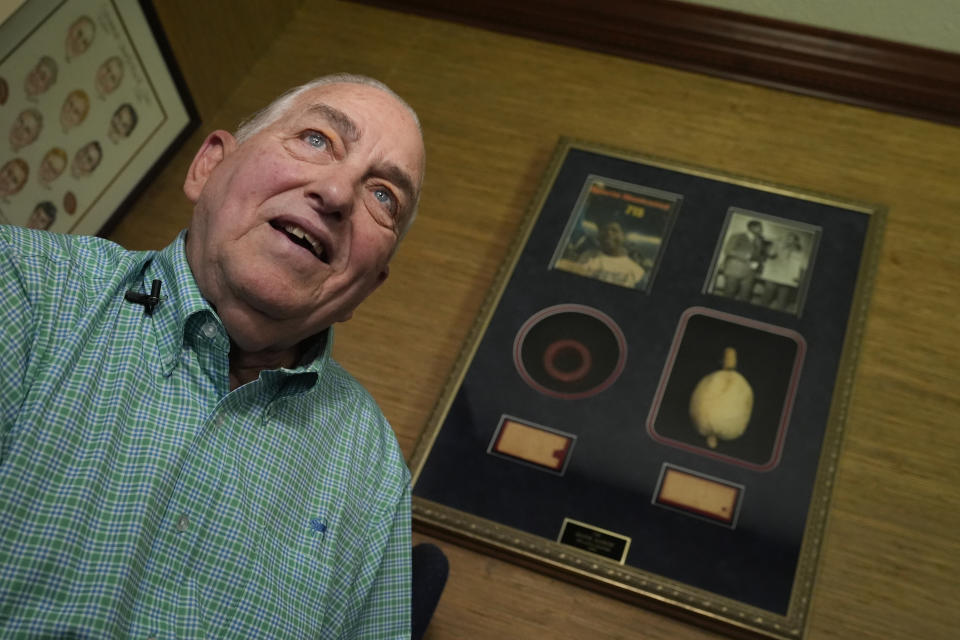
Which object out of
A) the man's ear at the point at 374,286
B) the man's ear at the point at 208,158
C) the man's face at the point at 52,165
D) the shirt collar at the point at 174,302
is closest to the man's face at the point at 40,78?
the man's face at the point at 52,165

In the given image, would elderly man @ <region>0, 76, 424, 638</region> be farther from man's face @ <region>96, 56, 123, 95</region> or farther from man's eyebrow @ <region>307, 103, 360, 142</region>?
man's face @ <region>96, 56, 123, 95</region>

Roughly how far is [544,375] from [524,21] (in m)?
1.31

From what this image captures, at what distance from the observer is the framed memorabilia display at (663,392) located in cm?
203

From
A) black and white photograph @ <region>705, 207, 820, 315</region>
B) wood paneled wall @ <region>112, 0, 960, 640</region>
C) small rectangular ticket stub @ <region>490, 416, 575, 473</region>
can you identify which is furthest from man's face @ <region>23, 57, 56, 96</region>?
black and white photograph @ <region>705, 207, 820, 315</region>

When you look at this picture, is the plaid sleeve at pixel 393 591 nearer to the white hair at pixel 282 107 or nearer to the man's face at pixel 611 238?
the white hair at pixel 282 107

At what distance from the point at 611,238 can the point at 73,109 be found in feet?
4.33

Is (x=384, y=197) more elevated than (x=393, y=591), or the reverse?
(x=384, y=197)

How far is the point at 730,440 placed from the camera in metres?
2.17

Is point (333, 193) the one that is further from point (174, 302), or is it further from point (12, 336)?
point (12, 336)

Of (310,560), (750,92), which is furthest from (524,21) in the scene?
(310,560)

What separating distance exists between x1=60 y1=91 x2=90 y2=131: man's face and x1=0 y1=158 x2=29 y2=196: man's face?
0.16 m

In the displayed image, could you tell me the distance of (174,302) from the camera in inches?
54.8

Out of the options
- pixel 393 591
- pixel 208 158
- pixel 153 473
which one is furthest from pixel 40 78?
pixel 393 591

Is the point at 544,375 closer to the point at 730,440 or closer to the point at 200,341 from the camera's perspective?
the point at 730,440
